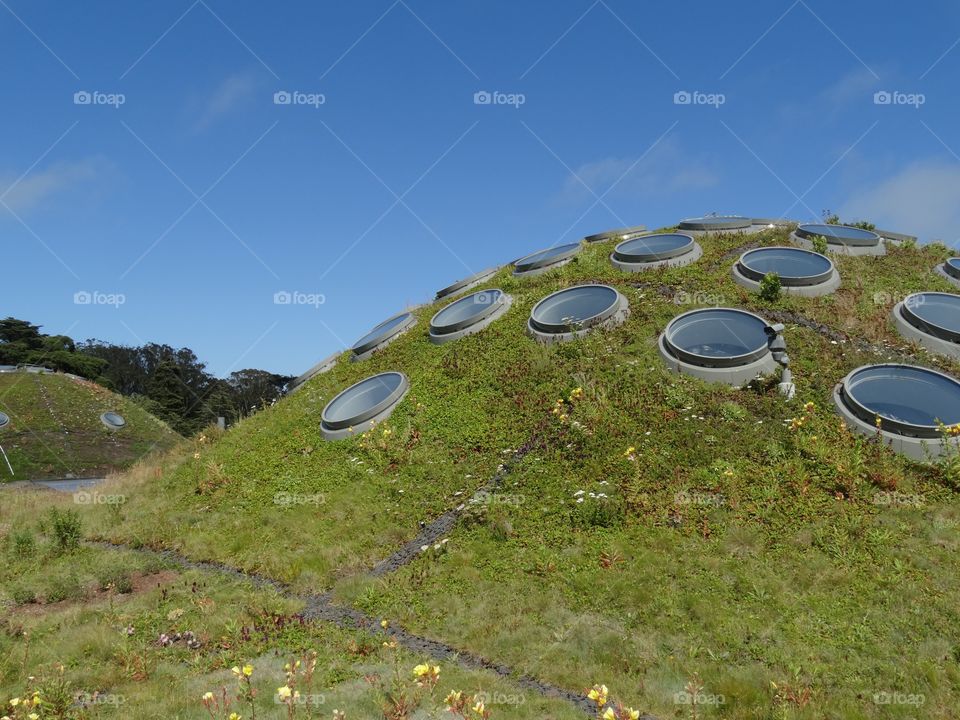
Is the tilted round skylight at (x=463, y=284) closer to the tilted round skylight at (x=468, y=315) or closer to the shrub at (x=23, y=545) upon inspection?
the tilted round skylight at (x=468, y=315)

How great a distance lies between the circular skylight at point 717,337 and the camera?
64.9ft

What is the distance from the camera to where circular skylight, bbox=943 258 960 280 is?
25156mm

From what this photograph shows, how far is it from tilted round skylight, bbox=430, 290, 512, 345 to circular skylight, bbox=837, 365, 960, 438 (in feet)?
45.6

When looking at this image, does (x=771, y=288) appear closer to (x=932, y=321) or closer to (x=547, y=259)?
(x=932, y=321)

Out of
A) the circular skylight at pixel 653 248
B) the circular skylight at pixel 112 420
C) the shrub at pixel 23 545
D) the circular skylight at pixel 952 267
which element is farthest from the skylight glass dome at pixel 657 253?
the circular skylight at pixel 112 420

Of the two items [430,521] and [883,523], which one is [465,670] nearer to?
[430,521]

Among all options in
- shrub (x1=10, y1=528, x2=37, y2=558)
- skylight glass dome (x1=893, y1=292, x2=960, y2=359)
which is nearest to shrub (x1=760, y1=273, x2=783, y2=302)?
skylight glass dome (x1=893, y1=292, x2=960, y2=359)

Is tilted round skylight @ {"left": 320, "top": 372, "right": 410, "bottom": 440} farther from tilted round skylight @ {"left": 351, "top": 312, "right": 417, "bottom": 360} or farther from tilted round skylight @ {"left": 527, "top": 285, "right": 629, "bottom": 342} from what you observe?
tilted round skylight @ {"left": 527, "top": 285, "right": 629, "bottom": 342}

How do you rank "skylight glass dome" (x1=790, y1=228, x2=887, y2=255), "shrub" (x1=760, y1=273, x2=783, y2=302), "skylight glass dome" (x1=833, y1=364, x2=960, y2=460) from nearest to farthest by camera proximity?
"skylight glass dome" (x1=833, y1=364, x2=960, y2=460) < "shrub" (x1=760, y1=273, x2=783, y2=302) < "skylight glass dome" (x1=790, y1=228, x2=887, y2=255)

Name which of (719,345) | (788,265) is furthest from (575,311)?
(788,265)

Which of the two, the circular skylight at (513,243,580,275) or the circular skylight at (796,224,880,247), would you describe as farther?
→ the circular skylight at (513,243,580,275)

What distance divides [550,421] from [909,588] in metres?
10.2

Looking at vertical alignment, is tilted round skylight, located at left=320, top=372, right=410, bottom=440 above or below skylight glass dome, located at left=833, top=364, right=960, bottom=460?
above

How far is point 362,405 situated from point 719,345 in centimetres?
1318
